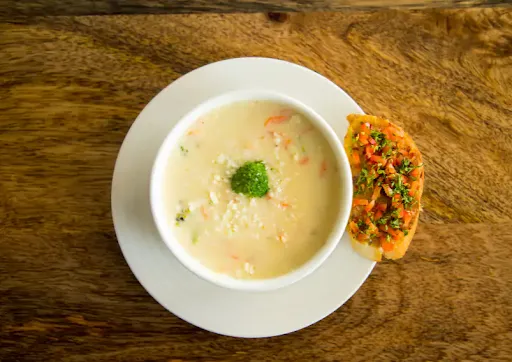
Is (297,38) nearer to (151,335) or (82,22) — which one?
(82,22)

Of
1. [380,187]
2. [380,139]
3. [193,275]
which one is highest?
[380,139]

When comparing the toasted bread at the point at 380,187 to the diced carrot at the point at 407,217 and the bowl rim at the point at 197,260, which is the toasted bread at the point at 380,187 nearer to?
the diced carrot at the point at 407,217

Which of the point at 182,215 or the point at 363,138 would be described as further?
the point at 363,138

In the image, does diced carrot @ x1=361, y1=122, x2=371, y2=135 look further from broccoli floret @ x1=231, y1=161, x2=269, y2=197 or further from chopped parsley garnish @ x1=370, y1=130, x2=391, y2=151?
broccoli floret @ x1=231, y1=161, x2=269, y2=197

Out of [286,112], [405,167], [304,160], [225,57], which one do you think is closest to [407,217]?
[405,167]

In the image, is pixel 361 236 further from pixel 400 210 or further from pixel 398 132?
pixel 398 132

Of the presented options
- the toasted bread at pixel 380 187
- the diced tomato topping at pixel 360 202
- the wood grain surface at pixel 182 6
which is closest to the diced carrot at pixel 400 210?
the toasted bread at pixel 380 187
